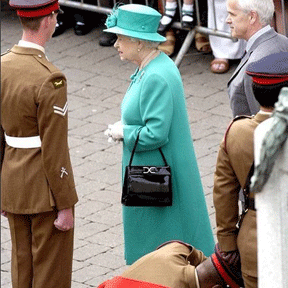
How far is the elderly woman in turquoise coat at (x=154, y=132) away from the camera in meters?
6.23

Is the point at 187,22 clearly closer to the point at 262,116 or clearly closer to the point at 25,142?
the point at 25,142

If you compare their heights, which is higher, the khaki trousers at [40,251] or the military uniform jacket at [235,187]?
the military uniform jacket at [235,187]

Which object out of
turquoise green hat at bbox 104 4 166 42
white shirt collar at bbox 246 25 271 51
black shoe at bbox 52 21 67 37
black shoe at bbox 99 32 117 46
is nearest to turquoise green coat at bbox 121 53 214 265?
turquoise green hat at bbox 104 4 166 42

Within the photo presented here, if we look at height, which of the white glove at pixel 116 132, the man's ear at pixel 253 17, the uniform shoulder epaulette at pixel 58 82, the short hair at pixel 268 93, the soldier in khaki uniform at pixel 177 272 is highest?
the short hair at pixel 268 93

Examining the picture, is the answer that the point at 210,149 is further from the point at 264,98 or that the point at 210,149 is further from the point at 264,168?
the point at 264,168

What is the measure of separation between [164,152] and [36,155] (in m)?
0.87

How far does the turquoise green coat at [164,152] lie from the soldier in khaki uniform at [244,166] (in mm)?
1049

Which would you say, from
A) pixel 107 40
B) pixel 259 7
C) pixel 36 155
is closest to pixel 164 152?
pixel 36 155

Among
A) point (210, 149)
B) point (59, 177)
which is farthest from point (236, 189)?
point (210, 149)

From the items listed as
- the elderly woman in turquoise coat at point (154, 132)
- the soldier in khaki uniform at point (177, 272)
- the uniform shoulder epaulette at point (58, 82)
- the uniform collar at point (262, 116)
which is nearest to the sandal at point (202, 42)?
the elderly woman in turquoise coat at point (154, 132)

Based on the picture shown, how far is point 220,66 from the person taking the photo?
9.97 m

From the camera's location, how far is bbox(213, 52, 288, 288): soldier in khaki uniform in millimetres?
5078

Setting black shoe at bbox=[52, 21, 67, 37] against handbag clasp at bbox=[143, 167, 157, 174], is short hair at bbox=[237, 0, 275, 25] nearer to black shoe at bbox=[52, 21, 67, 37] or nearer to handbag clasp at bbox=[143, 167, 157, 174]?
handbag clasp at bbox=[143, 167, 157, 174]

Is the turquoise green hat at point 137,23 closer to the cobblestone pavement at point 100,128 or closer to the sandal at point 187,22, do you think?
the cobblestone pavement at point 100,128
